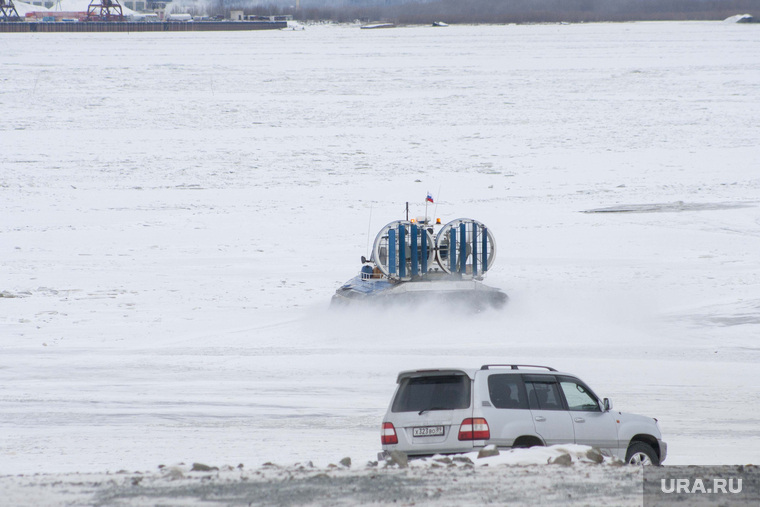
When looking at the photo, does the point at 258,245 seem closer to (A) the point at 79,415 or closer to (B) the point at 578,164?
(A) the point at 79,415

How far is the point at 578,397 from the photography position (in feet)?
29.6

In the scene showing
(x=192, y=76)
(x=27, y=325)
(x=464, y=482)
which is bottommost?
(x=27, y=325)

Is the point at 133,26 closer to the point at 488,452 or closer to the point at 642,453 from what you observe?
the point at 642,453

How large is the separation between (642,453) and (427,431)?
2092mm

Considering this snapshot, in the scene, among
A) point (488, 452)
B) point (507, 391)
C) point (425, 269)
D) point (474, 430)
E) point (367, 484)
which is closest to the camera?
point (367, 484)

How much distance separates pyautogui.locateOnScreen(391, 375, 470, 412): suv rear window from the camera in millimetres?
8422

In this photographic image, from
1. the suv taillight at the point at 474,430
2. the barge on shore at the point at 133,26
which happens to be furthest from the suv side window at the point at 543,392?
the barge on shore at the point at 133,26

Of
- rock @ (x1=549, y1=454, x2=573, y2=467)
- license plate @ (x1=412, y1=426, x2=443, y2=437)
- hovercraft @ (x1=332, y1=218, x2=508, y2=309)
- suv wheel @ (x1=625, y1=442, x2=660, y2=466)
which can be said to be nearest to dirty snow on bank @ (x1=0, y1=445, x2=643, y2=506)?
rock @ (x1=549, y1=454, x2=573, y2=467)

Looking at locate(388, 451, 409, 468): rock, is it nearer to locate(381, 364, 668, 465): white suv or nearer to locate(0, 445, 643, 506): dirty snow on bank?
locate(0, 445, 643, 506): dirty snow on bank

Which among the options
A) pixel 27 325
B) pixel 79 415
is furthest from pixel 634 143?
pixel 79 415

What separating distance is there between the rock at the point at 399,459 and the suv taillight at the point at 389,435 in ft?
1.63

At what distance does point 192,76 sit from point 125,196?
25.3m

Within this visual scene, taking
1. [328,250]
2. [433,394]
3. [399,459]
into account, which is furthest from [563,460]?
[328,250]

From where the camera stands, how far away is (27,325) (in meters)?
15.3
